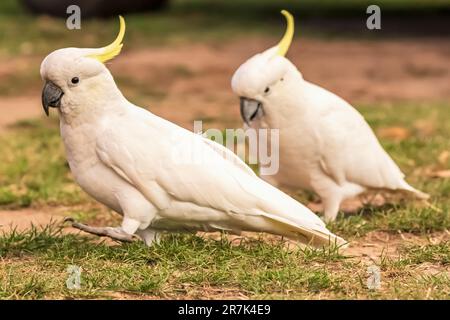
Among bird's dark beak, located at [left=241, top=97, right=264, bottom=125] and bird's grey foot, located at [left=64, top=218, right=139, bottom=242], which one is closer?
bird's grey foot, located at [left=64, top=218, right=139, bottom=242]

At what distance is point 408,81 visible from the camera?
1005 centimetres

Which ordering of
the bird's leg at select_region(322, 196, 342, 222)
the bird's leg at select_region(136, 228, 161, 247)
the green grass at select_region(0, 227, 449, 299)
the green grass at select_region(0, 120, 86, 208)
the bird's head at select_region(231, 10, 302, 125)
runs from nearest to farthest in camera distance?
the green grass at select_region(0, 227, 449, 299), the bird's leg at select_region(136, 228, 161, 247), the bird's head at select_region(231, 10, 302, 125), the bird's leg at select_region(322, 196, 342, 222), the green grass at select_region(0, 120, 86, 208)

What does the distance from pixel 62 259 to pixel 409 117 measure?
4456mm

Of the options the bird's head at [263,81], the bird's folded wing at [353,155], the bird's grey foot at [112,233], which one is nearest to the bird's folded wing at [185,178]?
the bird's grey foot at [112,233]

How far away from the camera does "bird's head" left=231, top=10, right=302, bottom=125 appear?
4488 mm

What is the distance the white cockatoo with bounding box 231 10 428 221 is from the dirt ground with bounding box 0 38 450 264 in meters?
2.62

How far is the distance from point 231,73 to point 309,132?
18.0ft

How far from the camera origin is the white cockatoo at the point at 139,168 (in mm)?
3834

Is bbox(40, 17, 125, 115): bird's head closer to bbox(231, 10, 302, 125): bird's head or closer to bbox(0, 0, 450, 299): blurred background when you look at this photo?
bbox(0, 0, 450, 299): blurred background

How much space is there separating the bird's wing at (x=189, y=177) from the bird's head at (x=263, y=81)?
59 centimetres

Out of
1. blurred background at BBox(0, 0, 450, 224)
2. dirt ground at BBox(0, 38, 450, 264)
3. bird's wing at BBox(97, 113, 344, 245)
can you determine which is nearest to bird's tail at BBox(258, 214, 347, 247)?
bird's wing at BBox(97, 113, 344, 245)

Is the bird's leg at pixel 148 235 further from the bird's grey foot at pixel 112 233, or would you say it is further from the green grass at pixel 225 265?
the bird's grey foot at pixel 112 233

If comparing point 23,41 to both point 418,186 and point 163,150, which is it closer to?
point 418,186
